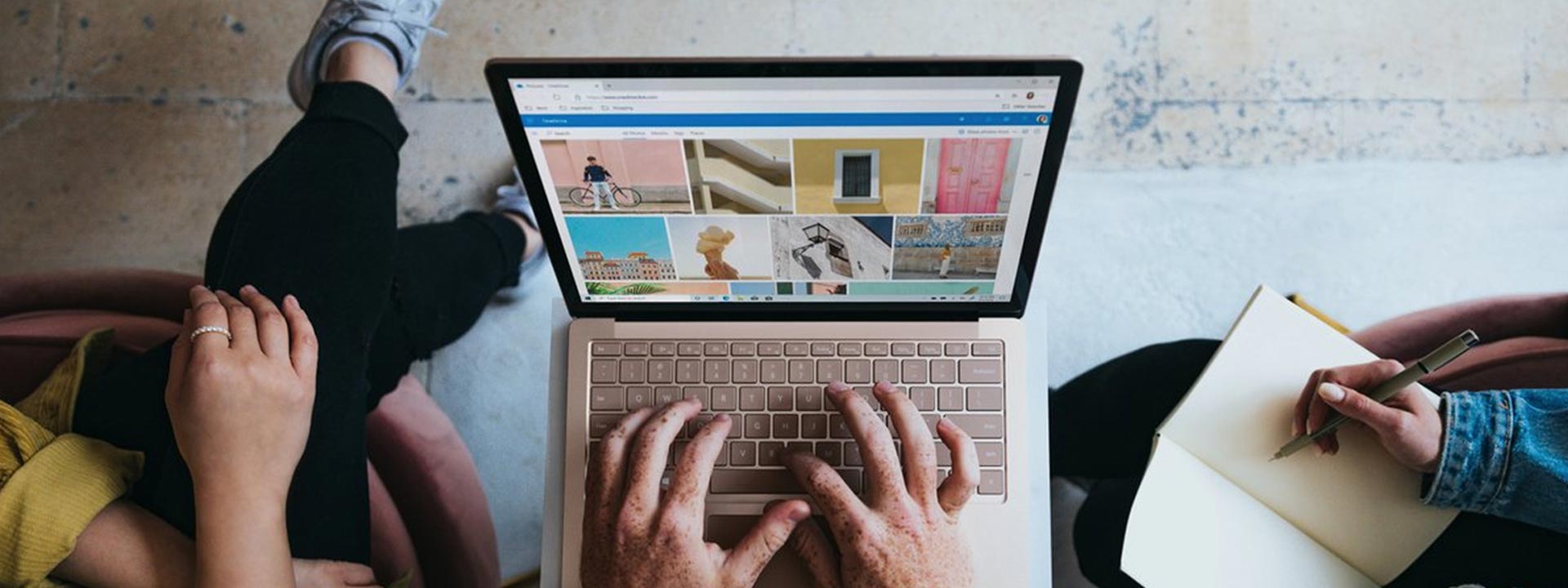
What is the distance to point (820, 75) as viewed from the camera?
714 millimetres

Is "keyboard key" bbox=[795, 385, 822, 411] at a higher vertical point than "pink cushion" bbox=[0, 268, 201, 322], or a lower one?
lower

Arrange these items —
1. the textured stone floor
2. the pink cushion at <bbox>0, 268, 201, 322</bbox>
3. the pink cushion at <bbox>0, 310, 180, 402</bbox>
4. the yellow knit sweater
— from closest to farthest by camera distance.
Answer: the yellow knit sweater, the pink cushion at <bbox>0, 310, 180, 402</bbox>, the pink cushion at <bbox>0, 268, 201, 322</bbox>, the textured stone floor

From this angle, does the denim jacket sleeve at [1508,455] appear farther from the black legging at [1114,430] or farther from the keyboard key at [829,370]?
the keyboard key at [829,370]

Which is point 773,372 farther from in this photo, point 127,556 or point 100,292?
point 100,292

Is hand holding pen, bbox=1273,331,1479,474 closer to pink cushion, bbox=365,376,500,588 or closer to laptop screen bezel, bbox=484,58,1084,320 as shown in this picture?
laptop screen bezel, bbox=484,58,1084,320

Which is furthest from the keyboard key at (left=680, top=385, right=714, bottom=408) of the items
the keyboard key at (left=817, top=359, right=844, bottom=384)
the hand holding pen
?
the hand holding pen

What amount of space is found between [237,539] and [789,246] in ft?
1.83

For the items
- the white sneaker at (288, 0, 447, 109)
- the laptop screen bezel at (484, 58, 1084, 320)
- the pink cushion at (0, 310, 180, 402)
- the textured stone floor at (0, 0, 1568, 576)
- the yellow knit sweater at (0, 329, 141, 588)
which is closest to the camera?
the laptop screen bezel at (484, 58, 1084, 320)

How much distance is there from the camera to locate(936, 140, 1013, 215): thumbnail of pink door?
782mm

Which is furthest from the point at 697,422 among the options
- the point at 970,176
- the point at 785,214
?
the point at 970,176

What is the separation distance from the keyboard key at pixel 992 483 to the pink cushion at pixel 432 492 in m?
0.65

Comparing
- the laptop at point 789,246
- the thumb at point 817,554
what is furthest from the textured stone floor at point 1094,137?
the thumb at point 817,554

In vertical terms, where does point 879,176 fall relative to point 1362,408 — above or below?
above

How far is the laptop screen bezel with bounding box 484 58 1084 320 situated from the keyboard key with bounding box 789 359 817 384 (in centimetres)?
6
